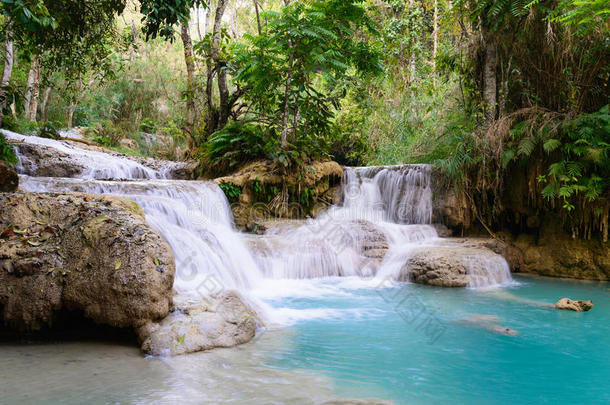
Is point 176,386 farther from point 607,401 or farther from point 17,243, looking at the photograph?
point 607,401

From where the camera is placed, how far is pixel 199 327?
3.52 metres

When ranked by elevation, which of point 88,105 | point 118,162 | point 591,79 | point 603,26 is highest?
point 88,105

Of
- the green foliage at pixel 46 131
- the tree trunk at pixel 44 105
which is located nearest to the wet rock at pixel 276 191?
the green foliage at pixel 46 131

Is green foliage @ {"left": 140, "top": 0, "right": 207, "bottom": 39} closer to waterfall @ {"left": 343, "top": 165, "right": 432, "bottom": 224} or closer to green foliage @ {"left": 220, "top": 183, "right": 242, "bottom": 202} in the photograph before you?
green foliage @ {"left": 220, "top": 183, "right": 242, "bottom": 202}

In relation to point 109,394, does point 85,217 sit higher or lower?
higher

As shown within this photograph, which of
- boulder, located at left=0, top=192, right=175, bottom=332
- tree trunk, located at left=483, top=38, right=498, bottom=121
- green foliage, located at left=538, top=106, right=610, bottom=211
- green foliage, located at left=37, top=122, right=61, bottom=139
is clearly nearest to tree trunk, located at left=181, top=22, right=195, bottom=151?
green foliage, located at left=37, top=122, right=61, bottom=139

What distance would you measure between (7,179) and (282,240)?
13.9 ft

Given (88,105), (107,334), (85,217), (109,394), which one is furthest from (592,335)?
(88,105)

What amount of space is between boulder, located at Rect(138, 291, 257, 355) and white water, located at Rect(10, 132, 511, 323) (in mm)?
459

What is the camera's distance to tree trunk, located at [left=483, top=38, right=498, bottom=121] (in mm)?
8961

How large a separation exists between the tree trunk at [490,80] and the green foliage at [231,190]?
19.2 feet

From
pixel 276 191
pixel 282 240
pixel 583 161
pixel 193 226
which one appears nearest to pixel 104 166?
pixel 276 191

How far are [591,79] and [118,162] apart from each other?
10.9 metres

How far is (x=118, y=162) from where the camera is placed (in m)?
10.6
